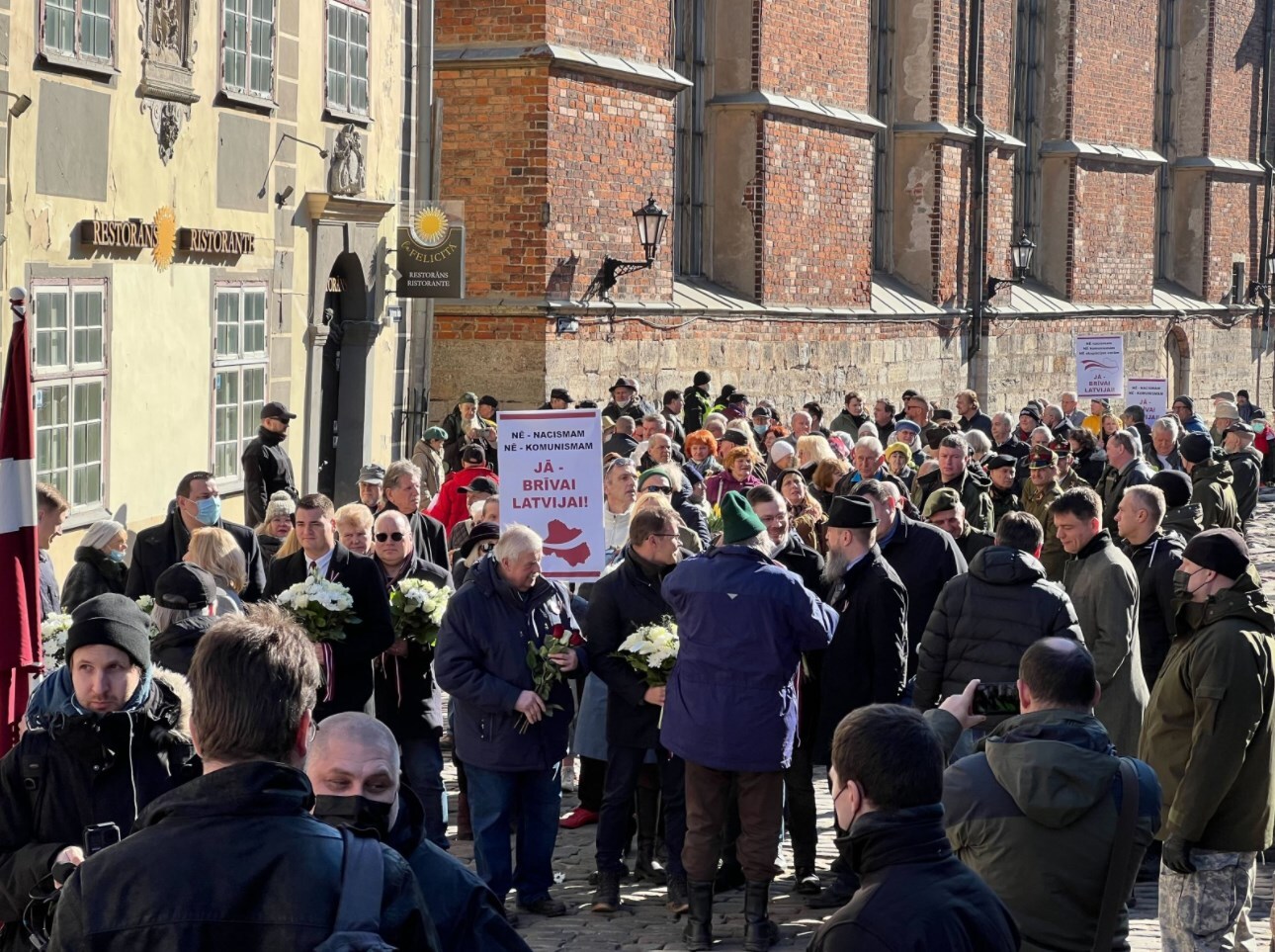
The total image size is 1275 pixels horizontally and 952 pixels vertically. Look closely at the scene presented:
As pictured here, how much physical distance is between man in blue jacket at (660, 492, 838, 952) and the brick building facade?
13.2m

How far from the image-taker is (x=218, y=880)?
3.10 meters

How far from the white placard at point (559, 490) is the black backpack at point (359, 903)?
22.5 feet

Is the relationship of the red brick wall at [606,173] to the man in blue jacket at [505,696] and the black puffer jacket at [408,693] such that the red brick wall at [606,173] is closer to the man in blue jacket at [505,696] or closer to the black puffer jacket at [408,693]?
the black puffer jacket at [408,693]

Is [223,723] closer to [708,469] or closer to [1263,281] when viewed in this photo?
[708,469]

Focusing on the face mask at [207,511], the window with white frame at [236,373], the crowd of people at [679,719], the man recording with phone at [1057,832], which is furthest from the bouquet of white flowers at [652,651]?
the window with white frame at [236,373]

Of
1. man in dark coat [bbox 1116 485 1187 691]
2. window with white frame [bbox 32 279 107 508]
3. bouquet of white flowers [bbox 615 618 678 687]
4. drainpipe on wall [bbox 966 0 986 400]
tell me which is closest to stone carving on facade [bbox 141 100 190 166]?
window with white frame [bbox 32 279 107 508]

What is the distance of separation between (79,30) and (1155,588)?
25.4 feet

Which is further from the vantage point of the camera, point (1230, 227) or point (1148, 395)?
point (1230, 227)

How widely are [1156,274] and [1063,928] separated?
39.0m

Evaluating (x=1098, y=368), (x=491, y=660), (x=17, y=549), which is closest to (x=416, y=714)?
(x=491, y=660)

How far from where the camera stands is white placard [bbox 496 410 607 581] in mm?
10086

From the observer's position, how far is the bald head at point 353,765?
389 centimetres

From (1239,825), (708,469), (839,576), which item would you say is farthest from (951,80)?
(1239,825)

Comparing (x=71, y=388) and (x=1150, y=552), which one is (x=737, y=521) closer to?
(x=1150, y=552)
